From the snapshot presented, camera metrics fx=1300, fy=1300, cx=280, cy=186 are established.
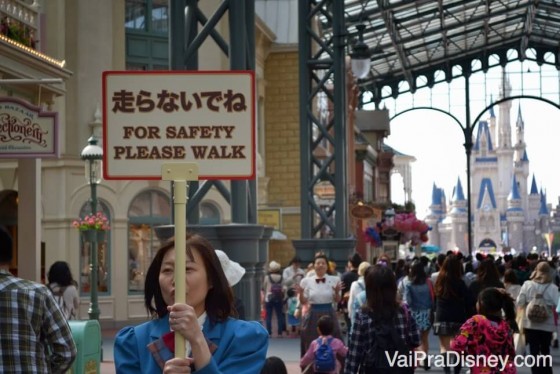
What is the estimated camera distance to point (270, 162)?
36.6 m

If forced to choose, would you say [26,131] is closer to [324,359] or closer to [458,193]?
[324,359]

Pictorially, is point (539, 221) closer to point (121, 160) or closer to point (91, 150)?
point (91, 150)

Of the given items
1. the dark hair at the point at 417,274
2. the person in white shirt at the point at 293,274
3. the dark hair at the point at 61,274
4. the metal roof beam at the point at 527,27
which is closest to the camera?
the dark hair at the point at 61,274

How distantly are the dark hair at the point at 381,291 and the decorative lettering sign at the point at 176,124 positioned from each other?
431 centimetres

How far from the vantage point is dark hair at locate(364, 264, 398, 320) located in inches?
359

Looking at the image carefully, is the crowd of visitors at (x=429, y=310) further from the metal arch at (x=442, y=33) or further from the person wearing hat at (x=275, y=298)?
the metal arch at (x=442, y=33)

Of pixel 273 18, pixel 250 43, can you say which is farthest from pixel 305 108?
pixel 273 18

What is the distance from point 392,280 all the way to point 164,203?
20.4 meters

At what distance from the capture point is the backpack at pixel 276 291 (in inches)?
980

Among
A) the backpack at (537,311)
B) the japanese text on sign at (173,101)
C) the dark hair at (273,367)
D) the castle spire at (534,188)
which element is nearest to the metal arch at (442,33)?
the backpack at (537,311)

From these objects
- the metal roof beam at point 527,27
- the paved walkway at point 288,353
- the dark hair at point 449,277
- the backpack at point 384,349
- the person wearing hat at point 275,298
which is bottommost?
the paved walkway at point 288,353

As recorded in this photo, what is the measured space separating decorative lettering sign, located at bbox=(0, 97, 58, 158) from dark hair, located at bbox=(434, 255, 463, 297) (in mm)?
5137

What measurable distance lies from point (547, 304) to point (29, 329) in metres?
10.1

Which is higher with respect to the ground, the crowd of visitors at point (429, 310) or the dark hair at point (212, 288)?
the dark hair at point (212, 288)
